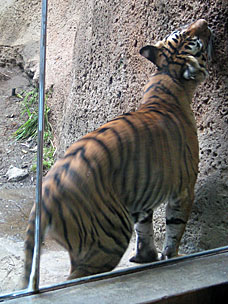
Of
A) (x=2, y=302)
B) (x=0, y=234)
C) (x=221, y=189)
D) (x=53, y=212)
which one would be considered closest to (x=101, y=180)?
(x=53, y=212)

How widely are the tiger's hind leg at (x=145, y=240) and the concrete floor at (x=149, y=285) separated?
196 millimetres

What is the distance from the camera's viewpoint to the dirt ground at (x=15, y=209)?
1.78m

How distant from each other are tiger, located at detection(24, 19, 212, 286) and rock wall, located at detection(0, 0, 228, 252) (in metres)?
0.12

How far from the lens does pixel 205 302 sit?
1.73m

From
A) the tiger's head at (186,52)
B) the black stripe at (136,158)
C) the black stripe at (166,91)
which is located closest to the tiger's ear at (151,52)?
the tiger's head at (186,52)

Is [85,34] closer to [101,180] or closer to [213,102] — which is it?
[213,102]

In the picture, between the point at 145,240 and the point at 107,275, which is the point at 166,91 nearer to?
the point at 145,240

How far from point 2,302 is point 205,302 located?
0.76 meters

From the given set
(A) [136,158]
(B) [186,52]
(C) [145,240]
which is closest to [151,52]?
(B) [186,52]

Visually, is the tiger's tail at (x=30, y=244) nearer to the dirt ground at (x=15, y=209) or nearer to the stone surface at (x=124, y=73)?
the dirt ground at (x=15, y=209)

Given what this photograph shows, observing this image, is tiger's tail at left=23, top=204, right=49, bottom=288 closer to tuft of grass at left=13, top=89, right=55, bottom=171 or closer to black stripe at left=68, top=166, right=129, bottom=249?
black stripe at left=68, top=166, right=129, bottom=249

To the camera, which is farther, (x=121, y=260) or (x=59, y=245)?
(x=121, y=260)

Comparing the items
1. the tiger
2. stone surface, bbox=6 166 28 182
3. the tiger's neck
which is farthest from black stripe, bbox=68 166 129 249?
stone surface, bbox=6 166 28 182

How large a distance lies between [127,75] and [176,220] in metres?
0.96
